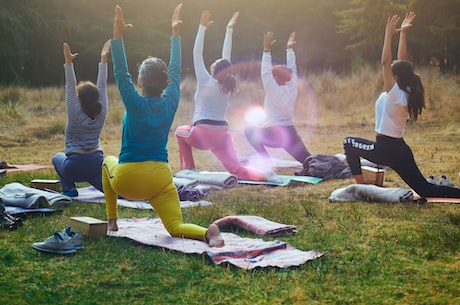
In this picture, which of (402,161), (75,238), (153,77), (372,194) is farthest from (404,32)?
(75,238)

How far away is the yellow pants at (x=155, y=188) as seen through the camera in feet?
13.1

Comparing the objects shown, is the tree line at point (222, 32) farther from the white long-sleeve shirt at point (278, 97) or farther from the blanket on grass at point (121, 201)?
the blanket on grass at point (121, 201)

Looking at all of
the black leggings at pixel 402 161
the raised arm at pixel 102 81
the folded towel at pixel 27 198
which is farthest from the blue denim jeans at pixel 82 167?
the black leggings at pixel 402 161

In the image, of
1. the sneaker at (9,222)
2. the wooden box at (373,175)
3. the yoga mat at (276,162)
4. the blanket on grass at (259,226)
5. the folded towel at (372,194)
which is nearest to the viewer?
the blanket on grass at (259,226)

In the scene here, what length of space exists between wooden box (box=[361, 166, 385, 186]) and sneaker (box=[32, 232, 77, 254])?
133 inches

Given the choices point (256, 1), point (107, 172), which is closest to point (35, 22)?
point (256, 1)

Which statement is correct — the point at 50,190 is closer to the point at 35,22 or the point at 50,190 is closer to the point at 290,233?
the point at 290,233

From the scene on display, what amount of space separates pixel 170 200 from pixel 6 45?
73.6ft

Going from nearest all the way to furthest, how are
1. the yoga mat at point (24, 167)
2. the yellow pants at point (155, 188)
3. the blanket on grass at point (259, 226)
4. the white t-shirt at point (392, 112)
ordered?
the yellow pants at point (155, 188), the blanket on grass at point (259, 226), the white t-shirt at point (392, 112), the yoga mat at point (24, 167)

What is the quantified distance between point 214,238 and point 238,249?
183 mm

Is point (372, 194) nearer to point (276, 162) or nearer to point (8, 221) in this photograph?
point (8, 221)

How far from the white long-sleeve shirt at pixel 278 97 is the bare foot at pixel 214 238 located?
3661 millimetres

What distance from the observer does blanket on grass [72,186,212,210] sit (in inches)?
213

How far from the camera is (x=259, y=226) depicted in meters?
4.29
